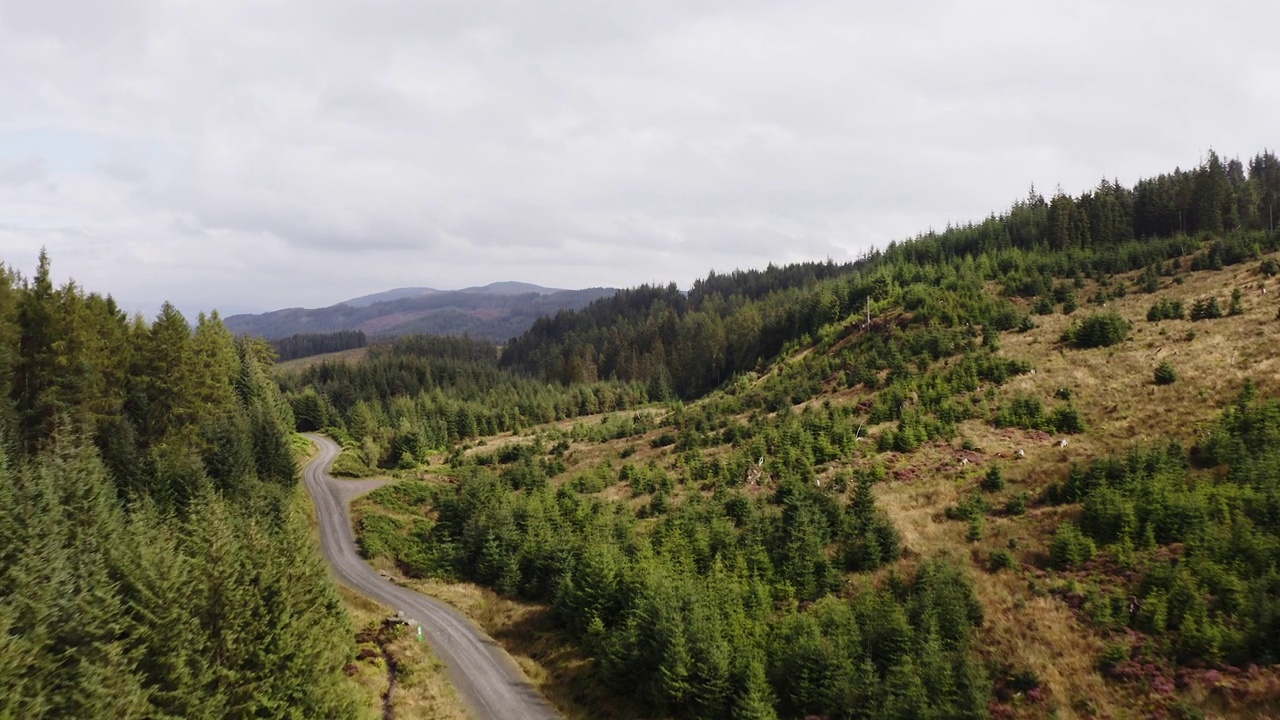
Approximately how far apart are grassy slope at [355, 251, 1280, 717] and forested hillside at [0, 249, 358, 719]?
1479cm

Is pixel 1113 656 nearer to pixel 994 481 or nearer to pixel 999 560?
pixel 999 560

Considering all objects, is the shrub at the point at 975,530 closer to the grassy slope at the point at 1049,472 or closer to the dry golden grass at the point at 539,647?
the grassy slope at the point at 1049,472

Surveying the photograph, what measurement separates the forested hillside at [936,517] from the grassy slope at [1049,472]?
7.2 inches

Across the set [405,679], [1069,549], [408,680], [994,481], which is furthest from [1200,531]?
[405,679]

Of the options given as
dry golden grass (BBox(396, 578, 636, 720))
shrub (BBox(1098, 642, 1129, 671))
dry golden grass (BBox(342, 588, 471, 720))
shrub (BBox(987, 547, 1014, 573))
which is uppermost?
shrub (BBox(987, 547, 1014, 573))

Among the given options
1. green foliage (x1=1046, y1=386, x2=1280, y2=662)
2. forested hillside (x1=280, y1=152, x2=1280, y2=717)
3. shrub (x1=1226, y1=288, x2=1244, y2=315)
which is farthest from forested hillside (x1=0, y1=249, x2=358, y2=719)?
shrub (x1=1226, y1=288, x2=1244, y2=315)

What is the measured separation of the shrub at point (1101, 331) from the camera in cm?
6316

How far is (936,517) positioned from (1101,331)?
42.3m

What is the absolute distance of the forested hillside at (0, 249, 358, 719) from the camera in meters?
17.6

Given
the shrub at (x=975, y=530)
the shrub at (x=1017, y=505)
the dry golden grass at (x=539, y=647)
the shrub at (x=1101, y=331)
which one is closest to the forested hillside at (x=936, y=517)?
the shrub at (x=1017, y=505)

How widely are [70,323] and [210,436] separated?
13.4 metres

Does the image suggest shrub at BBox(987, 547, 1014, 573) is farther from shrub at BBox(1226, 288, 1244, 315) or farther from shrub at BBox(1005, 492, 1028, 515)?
shrub at BBox(1226, 288, 1244, 315)

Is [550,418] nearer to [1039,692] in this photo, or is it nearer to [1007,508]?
[1007,508]

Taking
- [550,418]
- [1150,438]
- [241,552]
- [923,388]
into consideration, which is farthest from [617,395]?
[241,552]
